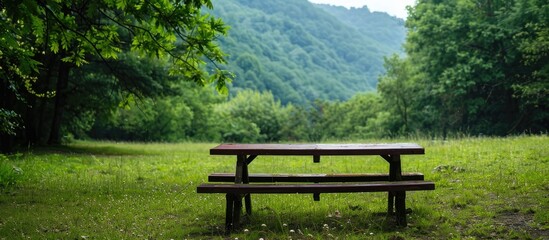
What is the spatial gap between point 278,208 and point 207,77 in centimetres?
524

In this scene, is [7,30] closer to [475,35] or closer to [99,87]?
[99,87]

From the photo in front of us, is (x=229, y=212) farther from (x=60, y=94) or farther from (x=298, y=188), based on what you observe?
(x=60, y=94)

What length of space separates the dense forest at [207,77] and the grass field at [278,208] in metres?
1.64

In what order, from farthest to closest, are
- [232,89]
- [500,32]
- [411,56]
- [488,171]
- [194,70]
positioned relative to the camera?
[232,89], [411,56], [500,32], [488,171], [194,70]

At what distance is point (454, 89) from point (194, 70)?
29.3 meters

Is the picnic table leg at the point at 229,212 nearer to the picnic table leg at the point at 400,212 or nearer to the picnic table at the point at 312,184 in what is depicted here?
the picnic table at the point at 312,184

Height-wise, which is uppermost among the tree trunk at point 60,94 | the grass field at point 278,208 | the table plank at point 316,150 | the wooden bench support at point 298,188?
the tree trunk at point 60,94

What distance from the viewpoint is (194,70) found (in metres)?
8.27

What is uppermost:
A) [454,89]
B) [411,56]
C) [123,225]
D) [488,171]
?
[411,56]

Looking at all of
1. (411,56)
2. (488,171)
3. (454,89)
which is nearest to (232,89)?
(411,56)

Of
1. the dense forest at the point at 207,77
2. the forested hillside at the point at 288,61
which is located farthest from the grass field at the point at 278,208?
the forested hillside at the point at 288,61

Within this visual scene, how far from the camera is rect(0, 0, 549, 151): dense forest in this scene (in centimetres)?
774

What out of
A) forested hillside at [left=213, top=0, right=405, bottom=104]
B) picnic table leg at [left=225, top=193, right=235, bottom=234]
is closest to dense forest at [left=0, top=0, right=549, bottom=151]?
picnic table leg at [left=225, top=193, right=235, bottom=234]

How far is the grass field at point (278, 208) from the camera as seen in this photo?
567 cm
